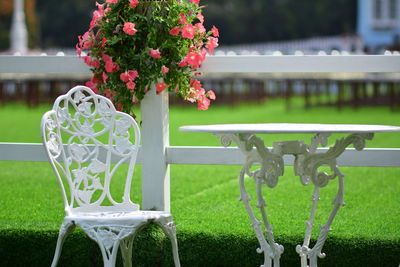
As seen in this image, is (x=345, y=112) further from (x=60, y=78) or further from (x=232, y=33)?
(x=232, y=33)

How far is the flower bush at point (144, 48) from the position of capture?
12.6ft

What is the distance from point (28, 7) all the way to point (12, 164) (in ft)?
87.4

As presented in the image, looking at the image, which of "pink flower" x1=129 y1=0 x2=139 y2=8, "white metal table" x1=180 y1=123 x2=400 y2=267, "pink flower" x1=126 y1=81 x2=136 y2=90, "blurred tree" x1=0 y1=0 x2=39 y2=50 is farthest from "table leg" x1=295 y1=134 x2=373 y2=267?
"blurred tree" x1=0 y1=0 x2=39 y2=50

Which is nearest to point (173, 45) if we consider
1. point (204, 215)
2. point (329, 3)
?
point (204, 215)

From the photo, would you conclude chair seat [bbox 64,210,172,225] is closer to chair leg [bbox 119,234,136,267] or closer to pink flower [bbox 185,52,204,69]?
chair leg [bbox 119,234,136,267]

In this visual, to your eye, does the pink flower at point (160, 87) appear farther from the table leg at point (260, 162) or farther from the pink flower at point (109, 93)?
the table leg at point (260, 162)

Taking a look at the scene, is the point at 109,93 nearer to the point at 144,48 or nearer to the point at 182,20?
the point at 144,48

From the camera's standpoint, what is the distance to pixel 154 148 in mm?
3936

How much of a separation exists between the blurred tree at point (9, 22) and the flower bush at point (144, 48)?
28821mm

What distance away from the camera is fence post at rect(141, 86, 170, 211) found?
12.9 feet

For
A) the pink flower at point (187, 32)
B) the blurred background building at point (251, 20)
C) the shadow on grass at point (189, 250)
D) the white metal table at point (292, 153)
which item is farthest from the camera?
the blurred background building at point (251, 20)

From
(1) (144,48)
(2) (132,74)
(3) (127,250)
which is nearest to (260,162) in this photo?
(3) (127,250)

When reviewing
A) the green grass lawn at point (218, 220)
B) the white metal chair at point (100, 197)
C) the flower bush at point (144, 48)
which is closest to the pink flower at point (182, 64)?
the flower bush at point (144, 48)

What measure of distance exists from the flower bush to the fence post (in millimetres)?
63
